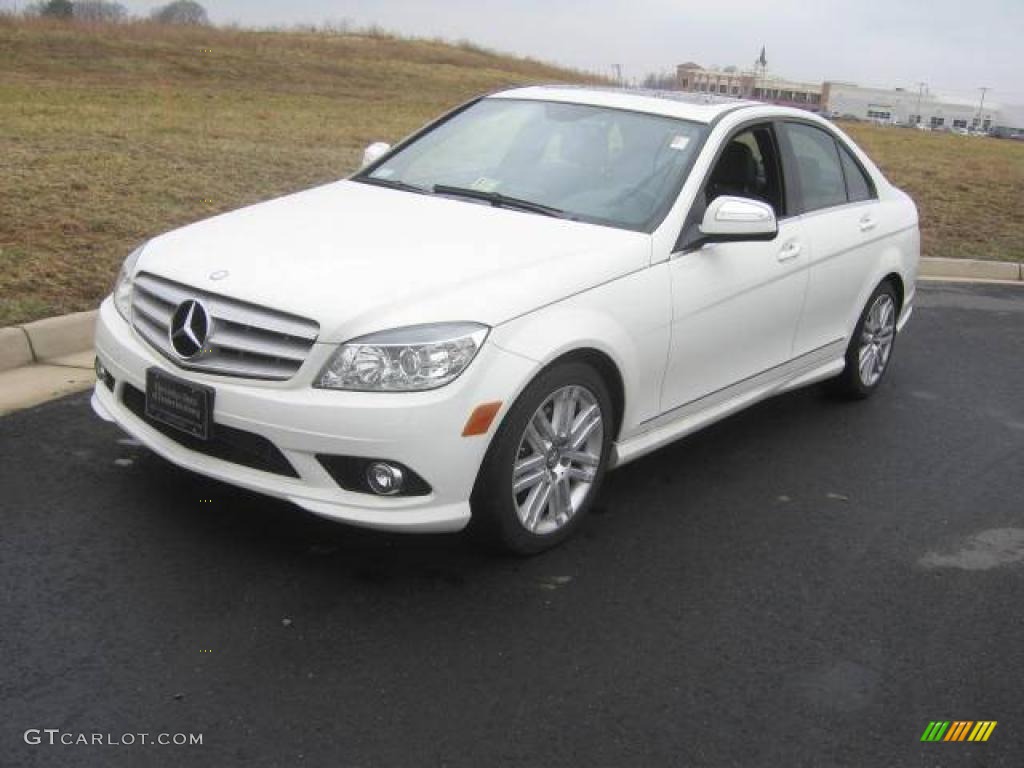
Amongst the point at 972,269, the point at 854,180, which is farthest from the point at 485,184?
the point at 972,269

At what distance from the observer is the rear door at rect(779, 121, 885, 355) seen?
5.59 metres

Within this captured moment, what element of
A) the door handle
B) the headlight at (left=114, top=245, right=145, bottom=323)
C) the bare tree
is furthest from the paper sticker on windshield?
the bare tree

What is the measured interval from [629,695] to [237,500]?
5.91ft

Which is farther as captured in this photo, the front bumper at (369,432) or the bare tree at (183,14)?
the bare tree at (183,14)

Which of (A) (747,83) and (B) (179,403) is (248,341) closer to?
(B) (179,403)

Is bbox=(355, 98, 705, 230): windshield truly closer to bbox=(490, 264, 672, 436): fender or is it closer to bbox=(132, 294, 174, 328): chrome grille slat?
bbox=(490, 264, 672, 436): fender

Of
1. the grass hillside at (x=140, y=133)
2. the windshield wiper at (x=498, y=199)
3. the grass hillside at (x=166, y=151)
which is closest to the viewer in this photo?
the windshield wiper at (x=498, y=199)

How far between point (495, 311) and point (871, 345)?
3.36 m

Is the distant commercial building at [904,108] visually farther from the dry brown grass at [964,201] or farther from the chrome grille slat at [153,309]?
the chrome grille slat at [153,309]

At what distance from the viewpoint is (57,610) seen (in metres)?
3.55

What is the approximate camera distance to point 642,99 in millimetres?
5383

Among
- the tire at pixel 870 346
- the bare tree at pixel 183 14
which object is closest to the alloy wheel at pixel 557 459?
the tire at pixel 870 346

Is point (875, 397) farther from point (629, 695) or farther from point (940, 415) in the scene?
point (629, 695)

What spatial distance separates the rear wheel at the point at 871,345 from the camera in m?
6.26
